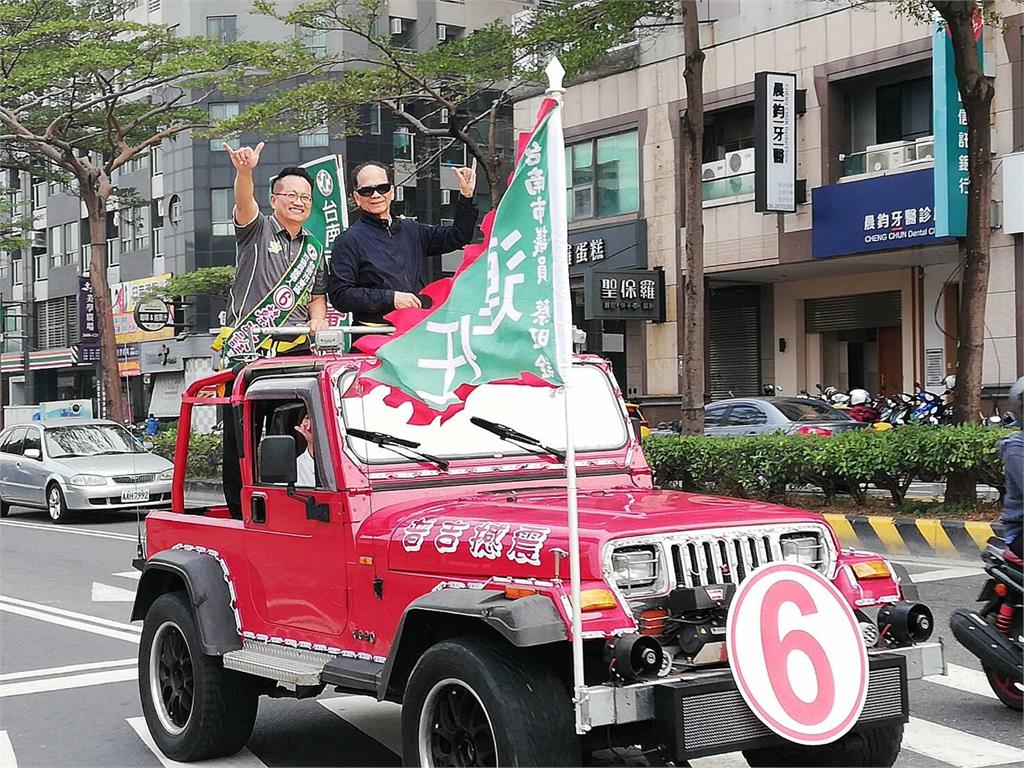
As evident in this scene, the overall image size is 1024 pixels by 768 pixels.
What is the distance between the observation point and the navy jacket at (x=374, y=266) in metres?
6.81

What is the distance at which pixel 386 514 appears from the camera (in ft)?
17.8

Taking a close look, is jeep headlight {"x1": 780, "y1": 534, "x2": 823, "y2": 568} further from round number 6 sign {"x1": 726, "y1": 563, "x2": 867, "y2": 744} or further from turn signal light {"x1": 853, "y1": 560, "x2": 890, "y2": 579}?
round number 6 sign {"x1": 726, "y1": 563, "x2": 867, "y2": 744}

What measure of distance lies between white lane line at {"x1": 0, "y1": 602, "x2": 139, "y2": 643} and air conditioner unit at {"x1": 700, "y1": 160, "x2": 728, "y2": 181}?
19107 millimetres

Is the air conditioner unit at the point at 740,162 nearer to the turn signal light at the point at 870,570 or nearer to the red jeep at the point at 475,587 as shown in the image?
the red jeep at the point at 475,587

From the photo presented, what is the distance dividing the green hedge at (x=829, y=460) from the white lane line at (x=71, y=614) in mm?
7713

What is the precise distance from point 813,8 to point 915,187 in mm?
4833

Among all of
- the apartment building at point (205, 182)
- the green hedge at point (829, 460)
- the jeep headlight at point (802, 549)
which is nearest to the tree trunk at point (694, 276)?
the green hedge at point (829, 460)

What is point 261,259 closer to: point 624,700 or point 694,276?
point 624,700

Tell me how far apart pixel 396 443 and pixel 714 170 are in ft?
76.2

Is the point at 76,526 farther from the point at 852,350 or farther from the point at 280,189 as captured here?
the point at 852,350

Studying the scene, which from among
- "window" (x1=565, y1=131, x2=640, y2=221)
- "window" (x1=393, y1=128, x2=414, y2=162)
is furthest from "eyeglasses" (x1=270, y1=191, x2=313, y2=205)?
"window" (x1=393, y1=128, x2=414, y2=162)

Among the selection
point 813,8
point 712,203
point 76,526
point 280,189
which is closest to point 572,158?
point 712,203

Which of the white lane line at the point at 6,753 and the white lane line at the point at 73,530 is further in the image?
the white lane line at the point at 73,530

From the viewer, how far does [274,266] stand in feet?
28.5
